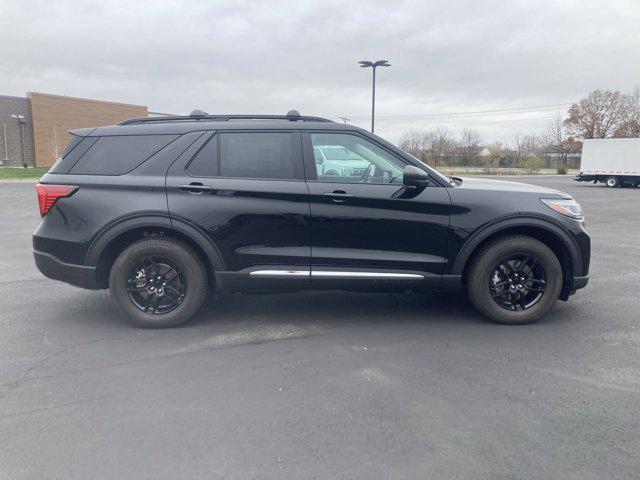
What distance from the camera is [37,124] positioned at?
4309 cm

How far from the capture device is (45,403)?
325cm

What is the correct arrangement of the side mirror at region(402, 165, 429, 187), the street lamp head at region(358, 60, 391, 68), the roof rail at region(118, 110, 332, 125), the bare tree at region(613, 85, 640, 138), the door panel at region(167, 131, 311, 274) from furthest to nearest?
the bare tree at region(613, 85, 640, 138) < the street lamp head at region(358, 60, 391, 68) < the roof rail at region(118, 110, 332, 125) < the door panel at region(167, 131, 311, 274) < the side mirror at region(402, 165, 429, 187)

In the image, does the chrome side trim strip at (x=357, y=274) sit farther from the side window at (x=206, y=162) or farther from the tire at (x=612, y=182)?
the tire at (x=612, y=182)

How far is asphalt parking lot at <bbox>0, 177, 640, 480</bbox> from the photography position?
2.65m

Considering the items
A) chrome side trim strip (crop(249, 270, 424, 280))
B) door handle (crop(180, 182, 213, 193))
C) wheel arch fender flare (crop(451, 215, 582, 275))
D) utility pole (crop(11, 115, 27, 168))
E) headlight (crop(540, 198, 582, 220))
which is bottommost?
chrome side trim strip (crop(249, 270, 424, 280))

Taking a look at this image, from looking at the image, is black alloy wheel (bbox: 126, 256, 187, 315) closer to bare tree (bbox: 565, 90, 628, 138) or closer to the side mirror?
the side mirror

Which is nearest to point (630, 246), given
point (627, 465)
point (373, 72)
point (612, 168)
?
point (627, 465)

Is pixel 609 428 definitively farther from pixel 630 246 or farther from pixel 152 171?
pixel 630 246

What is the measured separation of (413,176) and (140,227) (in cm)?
243

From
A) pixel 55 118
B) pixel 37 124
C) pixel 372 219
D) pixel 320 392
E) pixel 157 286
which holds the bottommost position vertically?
pixel 320 392

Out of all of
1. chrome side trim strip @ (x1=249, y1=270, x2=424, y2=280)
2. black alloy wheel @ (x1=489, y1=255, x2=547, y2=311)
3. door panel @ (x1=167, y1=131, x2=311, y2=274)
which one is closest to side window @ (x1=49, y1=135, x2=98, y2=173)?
door panel @ (x1=167, y1=131, x2=311, y2=274)

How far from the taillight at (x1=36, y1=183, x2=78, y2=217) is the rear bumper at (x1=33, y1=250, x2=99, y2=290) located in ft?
1.43

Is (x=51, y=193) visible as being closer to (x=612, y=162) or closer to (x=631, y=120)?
(x=612, y=162)

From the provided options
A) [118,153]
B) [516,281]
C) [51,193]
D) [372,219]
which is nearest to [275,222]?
[372,219]
